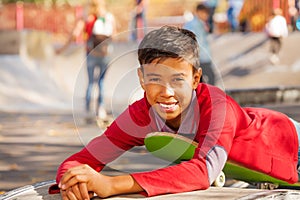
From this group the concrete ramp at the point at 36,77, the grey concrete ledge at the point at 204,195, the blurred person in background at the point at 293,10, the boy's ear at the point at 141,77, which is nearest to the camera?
the grey concrete ledge at the point at 204,195

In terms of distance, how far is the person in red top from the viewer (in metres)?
3.05

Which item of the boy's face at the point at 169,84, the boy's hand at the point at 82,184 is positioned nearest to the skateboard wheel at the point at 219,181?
the boy's face at the point at 169,84

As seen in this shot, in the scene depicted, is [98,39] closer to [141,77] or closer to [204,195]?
[141,77]

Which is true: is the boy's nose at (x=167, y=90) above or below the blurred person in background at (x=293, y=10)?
above

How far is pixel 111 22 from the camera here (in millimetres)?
11922

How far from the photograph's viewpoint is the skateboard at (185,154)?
3.33 metres

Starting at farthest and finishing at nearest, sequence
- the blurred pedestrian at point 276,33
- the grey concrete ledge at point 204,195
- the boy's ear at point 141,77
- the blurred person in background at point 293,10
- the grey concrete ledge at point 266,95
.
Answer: the blurred person in background at point 293,10 → the blurred pedestrian at point 276,33 → the grey concrete ledge at point 266,95 → the boy's ear at point 141,77 → the grey concrete ledge at point 204,195

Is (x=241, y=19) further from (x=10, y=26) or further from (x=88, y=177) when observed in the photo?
(x=88, y=177)

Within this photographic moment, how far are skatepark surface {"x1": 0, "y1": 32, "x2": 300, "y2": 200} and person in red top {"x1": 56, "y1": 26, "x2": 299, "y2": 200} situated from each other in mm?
80

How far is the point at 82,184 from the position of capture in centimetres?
299

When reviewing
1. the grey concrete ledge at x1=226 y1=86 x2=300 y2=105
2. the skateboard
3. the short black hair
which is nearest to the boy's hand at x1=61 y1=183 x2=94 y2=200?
the skateboard

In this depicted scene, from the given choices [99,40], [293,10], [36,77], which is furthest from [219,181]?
[293,10]

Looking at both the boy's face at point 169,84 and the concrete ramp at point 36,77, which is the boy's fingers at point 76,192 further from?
the concrete ramp at point 36,77

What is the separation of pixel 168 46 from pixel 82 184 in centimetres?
63
